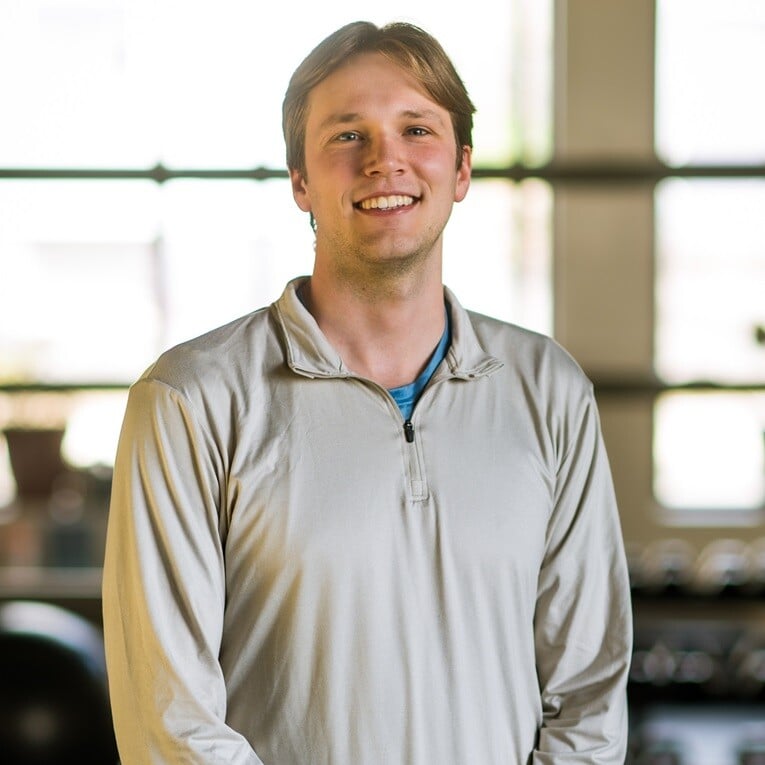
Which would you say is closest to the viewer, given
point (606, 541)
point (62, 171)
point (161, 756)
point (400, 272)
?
point (161, 756)

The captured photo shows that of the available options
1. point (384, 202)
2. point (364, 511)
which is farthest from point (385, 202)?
point (364, 511)

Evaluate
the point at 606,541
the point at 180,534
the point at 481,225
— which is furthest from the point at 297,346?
the point at 481,225

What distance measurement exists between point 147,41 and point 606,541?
3.37m

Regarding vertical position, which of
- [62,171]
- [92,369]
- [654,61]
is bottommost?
[92,369]

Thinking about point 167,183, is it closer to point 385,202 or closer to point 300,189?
point 300,189

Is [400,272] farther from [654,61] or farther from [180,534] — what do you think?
[654,61]

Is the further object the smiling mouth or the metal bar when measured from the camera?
the metal bar

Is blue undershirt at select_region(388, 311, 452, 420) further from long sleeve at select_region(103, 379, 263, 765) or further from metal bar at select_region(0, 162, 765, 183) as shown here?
metal bar at select_region(0, 162, 765, 183)

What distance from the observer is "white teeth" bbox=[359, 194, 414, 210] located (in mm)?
1277

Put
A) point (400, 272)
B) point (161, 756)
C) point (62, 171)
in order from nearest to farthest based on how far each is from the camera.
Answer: point (161, 756), point (400, 272), point (62, 171)

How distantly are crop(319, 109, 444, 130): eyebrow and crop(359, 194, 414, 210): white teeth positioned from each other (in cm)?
9

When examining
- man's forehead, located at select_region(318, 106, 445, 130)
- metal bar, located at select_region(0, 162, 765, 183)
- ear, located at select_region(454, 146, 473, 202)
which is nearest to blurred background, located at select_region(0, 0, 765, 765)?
metal bar, located at select_region(0, 162, 765, 183)

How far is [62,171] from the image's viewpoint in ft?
13.8

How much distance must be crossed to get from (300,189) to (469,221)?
2.97 meters
